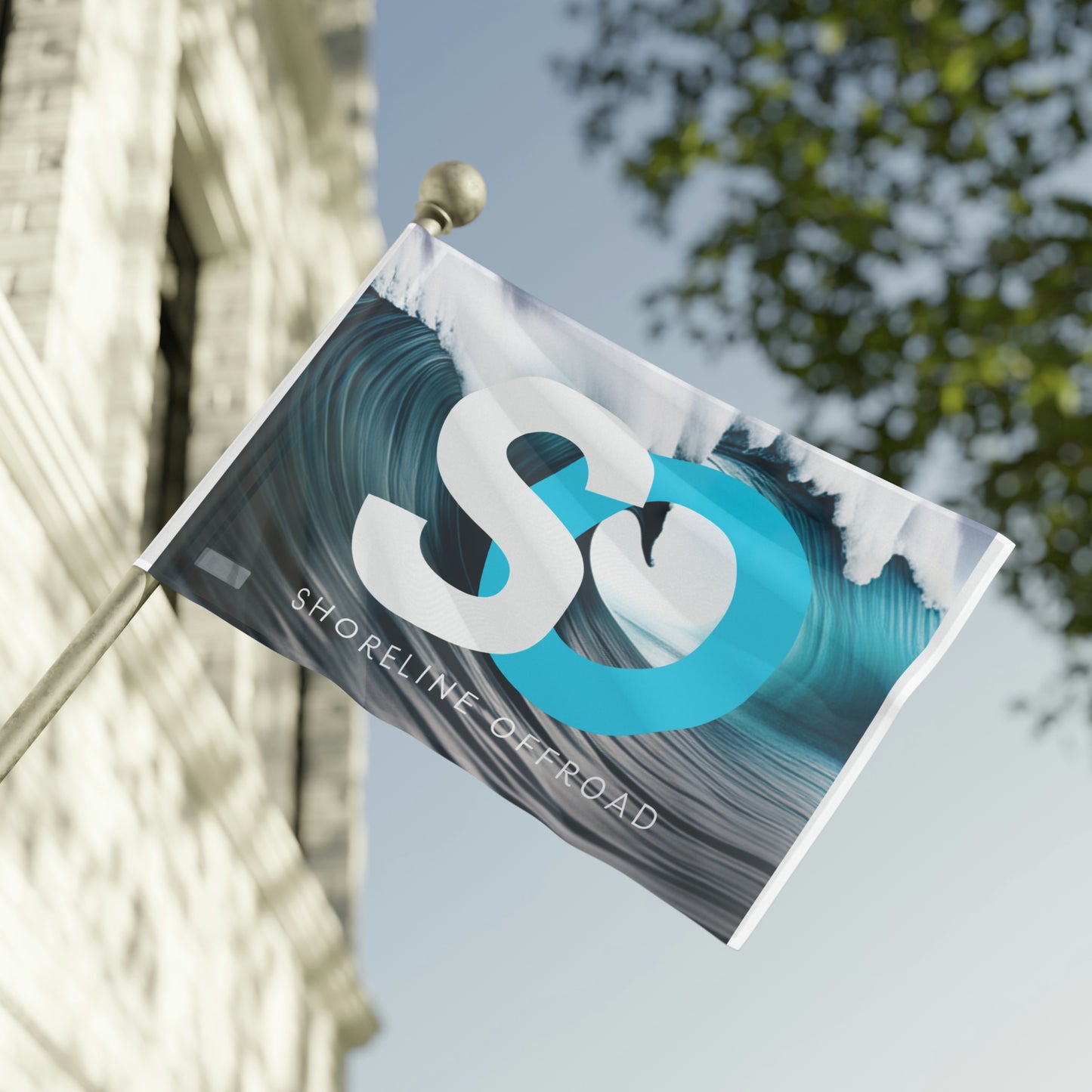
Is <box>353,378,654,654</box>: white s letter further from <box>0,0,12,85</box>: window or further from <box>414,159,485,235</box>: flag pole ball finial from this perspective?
<box>0,0,12,85</box>: window

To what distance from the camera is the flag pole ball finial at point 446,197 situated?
13.2 ft

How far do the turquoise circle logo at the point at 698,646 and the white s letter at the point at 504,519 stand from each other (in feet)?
0.14

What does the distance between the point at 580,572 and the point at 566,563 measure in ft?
0.16

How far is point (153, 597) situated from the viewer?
5.36 metres

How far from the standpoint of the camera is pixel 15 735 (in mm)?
2787

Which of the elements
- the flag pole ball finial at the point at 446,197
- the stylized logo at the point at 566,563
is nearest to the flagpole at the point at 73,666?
the stylized logo at the point at 566,563

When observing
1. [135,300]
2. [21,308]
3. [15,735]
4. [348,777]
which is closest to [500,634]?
[15,735]

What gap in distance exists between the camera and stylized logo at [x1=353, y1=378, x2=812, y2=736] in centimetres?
350

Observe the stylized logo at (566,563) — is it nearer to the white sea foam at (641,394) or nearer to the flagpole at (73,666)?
the white sea foam at (641,394)

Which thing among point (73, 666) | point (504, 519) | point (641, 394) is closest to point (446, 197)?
point (641, 394)

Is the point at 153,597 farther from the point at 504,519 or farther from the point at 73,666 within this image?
the point at 73,666

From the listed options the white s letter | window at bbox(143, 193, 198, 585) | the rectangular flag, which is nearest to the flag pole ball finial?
the rectangular flag

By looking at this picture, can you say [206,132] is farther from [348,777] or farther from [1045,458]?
[1045,458]

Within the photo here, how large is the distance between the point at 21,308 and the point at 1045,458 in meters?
6.63
